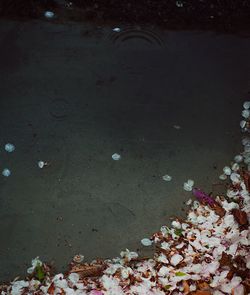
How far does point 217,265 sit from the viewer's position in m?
2.99

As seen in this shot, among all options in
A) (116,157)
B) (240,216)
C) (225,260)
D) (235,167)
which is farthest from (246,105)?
(225,260)

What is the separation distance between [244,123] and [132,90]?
1.04 m

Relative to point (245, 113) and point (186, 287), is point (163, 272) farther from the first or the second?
point (245, 113)

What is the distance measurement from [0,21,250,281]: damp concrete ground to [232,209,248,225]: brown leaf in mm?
286

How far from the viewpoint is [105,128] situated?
3691 mm

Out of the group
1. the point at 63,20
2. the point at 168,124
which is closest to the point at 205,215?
the point at 168,124

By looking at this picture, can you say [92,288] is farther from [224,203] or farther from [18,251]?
[224,203]

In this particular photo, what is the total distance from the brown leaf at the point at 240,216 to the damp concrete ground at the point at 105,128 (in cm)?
29

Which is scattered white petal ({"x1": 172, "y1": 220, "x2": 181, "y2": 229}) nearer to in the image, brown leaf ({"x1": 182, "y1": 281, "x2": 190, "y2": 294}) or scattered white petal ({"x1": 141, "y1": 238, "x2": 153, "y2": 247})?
scattered white petal ({"x1": 141, "y1": 238, "x2": 153, "y2": 247})

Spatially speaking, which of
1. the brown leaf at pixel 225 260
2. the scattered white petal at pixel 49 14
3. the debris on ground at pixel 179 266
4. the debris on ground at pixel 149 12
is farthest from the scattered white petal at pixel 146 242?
the scattered white petal at pixel 49 14

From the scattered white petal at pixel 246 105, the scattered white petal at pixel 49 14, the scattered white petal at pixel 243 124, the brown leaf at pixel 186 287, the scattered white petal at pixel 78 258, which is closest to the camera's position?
the brown leaf at pixel 186 287

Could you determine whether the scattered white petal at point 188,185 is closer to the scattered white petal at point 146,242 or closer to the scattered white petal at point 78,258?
the scattered white petal at point 146,242

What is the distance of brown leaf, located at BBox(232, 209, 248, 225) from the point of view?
3.19m

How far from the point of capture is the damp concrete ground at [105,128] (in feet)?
10.7
